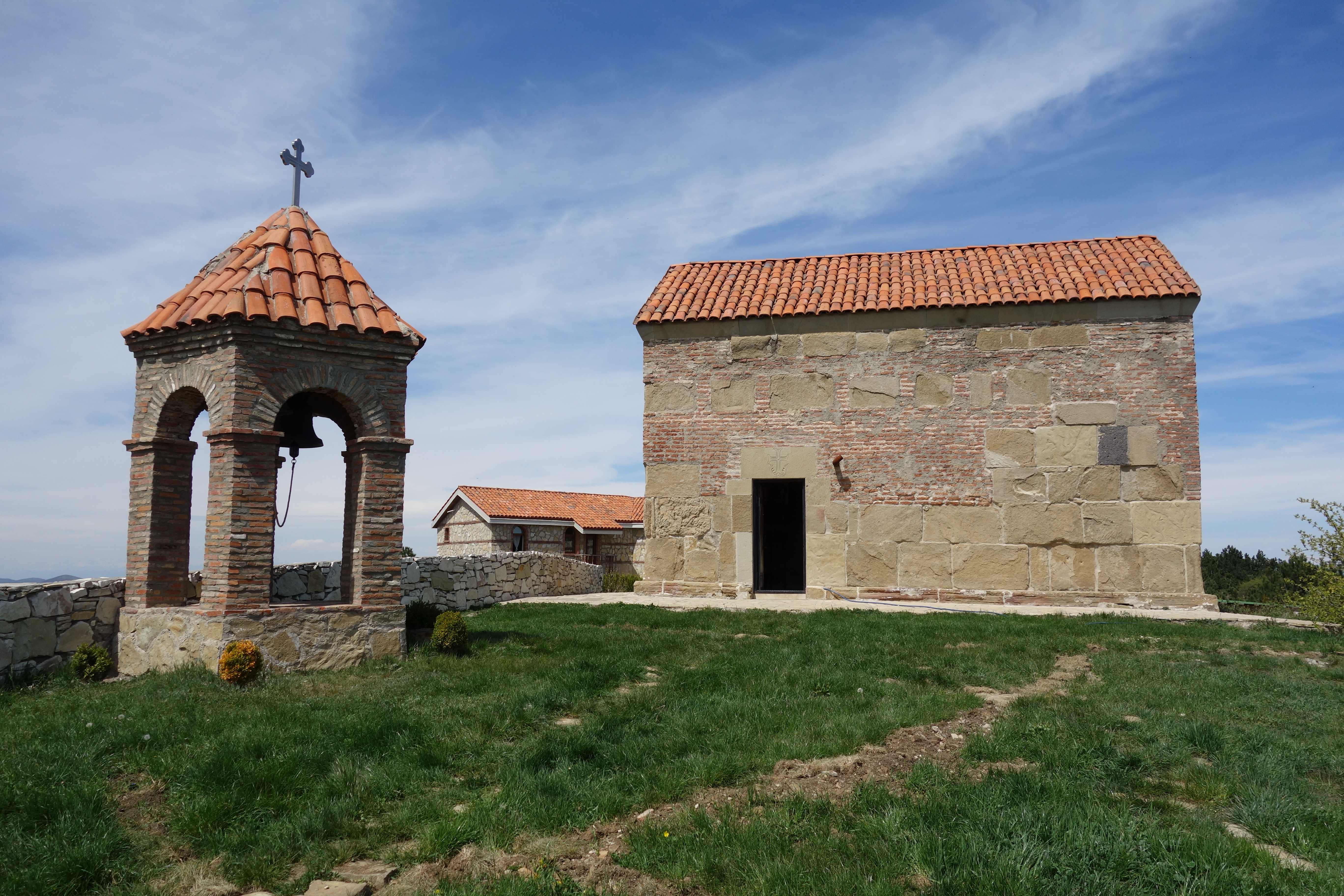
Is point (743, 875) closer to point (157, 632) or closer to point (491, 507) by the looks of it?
point (157, 632)

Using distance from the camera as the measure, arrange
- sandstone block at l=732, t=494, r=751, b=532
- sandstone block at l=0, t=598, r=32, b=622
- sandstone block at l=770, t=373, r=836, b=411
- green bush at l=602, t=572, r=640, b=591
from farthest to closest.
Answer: green bush at l=602, t=572, r=640, b=591 → sandstone block at l=732, t=494, r=751, b=532 → sandstone block at l=770, t=373, r=836, b=411 → sandstone block at l=0, t=598, r=32, b=622

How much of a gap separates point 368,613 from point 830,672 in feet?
16.4

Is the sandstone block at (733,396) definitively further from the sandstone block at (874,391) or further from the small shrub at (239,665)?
the small shrub at (239,665)

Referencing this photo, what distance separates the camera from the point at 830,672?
8.48 metres

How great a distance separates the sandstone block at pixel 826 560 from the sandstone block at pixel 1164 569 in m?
4.99

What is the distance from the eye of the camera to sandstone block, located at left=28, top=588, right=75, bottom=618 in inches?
350

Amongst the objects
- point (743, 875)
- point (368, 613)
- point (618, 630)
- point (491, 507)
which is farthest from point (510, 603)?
point (491, 507)

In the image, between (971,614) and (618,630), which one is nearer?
(618,630)

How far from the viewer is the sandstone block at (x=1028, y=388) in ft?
48.6

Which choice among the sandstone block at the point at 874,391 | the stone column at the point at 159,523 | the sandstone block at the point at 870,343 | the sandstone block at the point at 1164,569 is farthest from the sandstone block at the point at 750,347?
the stone column at the point at 159,523

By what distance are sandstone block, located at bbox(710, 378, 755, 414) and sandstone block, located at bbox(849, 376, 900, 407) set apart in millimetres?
1811

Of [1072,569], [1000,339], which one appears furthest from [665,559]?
[1000,339]

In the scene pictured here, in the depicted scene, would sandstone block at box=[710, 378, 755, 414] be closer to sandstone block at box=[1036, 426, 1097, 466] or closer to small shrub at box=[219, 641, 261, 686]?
sandstone block at box=[1036, 426, 1097, 466]

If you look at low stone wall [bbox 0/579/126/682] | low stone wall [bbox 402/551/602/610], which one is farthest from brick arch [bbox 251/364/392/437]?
low stone wall [bbox 402/551/602/610]
